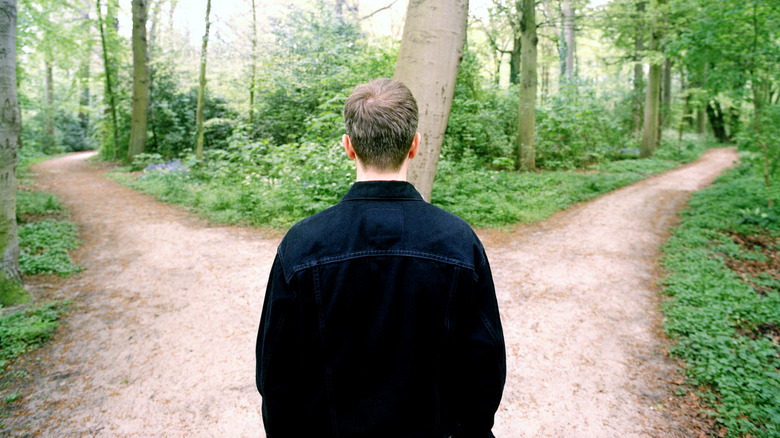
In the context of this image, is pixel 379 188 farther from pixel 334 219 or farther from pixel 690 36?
pixel 690 36

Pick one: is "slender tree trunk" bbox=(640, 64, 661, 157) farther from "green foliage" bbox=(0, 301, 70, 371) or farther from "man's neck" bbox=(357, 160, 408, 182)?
"green foliage" bbox=(0, 301, 70, 371)

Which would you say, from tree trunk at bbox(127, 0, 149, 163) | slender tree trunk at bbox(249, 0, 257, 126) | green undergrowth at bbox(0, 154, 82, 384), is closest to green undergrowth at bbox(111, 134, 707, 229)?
green undergrowth at bbox(0, 154, 82, 384)

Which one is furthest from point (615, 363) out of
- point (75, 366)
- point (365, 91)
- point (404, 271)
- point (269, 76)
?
point (269, 76)

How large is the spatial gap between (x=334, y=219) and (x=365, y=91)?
1.45 feet

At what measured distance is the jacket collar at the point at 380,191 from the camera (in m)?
1.30

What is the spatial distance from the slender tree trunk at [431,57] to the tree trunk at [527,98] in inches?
352

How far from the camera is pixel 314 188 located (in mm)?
7961

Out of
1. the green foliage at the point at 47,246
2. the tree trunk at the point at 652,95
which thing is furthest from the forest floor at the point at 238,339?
the tree trunk at the point at 652,95

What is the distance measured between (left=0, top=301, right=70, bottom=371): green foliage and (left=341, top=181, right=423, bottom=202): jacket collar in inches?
155

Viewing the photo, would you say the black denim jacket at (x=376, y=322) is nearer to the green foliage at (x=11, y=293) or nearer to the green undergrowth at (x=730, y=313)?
the green undergrowth at (x=730, y=313)

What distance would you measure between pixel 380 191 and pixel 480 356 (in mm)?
665

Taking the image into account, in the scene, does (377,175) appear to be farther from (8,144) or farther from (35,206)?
(35,206)

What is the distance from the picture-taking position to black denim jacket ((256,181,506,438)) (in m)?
1.24

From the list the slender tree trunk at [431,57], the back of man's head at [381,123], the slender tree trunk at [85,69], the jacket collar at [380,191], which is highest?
the slender tree trunk at [85,69]
